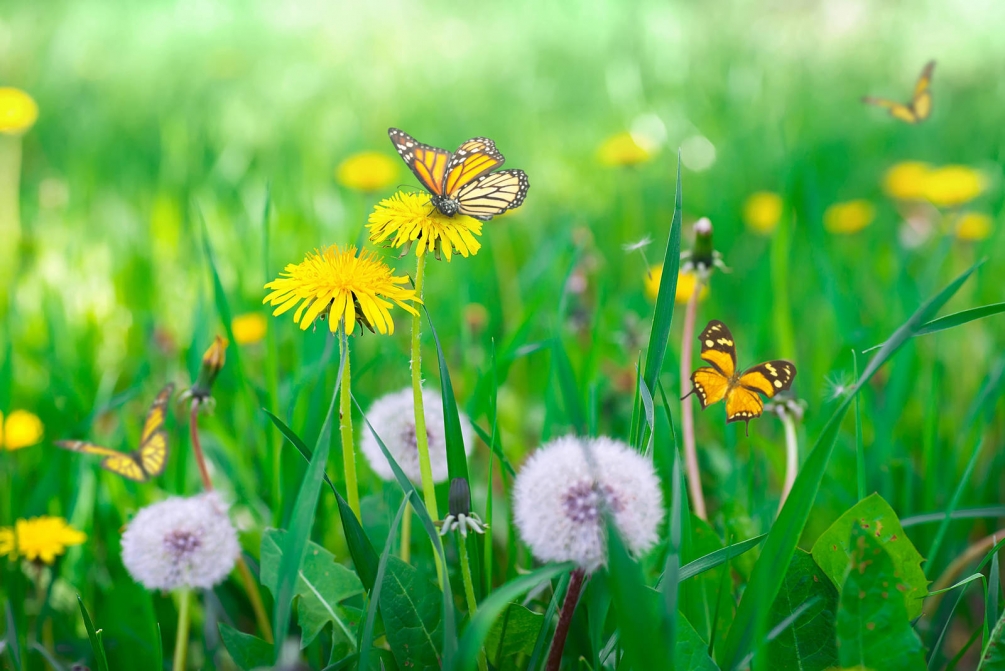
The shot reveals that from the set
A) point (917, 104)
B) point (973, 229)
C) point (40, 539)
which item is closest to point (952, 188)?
point (973, 229)

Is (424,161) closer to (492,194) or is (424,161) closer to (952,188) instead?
(492,194)

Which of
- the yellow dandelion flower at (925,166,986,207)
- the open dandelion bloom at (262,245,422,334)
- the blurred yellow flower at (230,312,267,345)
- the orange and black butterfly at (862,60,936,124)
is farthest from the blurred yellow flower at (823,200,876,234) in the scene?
the open dandelion bloom at (262,245,422,334)

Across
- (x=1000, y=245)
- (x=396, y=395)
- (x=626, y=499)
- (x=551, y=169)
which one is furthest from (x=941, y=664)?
(x=551, y=169)

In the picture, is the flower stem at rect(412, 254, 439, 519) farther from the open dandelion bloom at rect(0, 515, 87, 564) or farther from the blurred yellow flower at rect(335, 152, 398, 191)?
the blurred yellow flower at rect(335, 152, 398, 191)

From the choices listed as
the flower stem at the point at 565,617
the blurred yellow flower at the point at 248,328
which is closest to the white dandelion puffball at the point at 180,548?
the flower stem at the point at 565,617

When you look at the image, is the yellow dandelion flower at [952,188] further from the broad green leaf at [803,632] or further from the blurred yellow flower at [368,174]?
the broad green leaf at [803,632]

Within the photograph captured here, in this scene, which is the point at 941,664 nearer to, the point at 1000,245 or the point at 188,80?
the point at 1000,245
